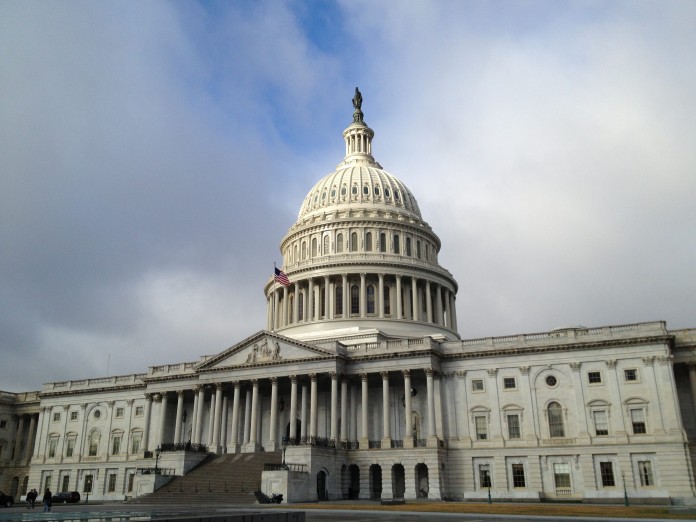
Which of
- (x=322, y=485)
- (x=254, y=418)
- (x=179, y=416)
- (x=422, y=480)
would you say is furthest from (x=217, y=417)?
(x=422, y=480)

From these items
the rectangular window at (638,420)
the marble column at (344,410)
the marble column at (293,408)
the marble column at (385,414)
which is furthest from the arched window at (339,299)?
the rectangular window at (638,420)

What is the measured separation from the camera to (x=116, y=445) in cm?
8256

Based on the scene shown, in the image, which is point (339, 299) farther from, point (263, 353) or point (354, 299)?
point (263, 353)

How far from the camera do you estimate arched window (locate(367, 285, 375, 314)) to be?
3356 inches

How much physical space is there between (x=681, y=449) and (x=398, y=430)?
87.3 feet

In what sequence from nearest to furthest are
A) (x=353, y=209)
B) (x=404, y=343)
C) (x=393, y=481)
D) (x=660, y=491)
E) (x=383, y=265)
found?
(x=660, y=491)
(x=393, y=481)
(x=404, y=343)
(x=383, y=265)
(x=353, y=209)

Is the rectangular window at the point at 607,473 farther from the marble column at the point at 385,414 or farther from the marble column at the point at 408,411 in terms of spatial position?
the marble column at the point at 385,414

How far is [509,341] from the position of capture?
6494 centimetres

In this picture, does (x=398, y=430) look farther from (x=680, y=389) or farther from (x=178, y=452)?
(x=680, y=389)

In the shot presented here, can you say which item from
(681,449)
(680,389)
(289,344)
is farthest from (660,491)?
(289,344)

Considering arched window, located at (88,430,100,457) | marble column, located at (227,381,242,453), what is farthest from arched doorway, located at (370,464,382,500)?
arched window, located at (88,430,100,457)

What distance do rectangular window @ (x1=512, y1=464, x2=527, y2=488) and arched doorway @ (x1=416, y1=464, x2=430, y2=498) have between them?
8.16m

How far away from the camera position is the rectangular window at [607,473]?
57062mm

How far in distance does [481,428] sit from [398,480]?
381 inches
